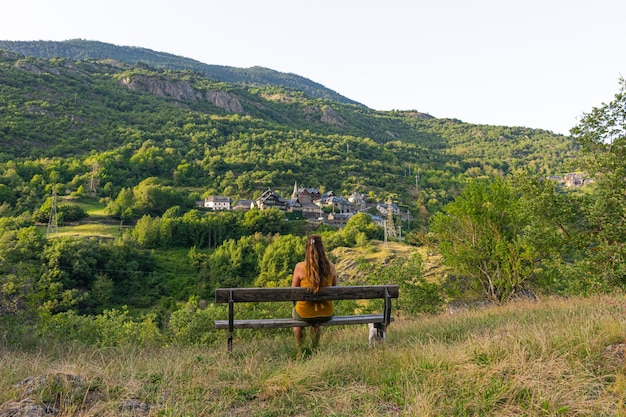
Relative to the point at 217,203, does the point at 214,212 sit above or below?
below

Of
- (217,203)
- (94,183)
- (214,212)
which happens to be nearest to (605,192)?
(214,212)

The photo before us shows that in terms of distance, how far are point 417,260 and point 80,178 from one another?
2752 inches

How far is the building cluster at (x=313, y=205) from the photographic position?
6950cm

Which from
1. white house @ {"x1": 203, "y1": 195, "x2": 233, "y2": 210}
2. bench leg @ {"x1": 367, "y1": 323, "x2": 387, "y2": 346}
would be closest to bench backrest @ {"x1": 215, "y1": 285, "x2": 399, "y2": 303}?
bench leg @ {"x1": 367, "y1": 323, "x2": 387, "y2": 346}

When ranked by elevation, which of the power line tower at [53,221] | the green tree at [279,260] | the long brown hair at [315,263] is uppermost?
the long brown hair at [315,263]

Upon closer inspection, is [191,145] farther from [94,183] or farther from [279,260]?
[279,260]

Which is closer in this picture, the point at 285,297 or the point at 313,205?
the point at 285,297

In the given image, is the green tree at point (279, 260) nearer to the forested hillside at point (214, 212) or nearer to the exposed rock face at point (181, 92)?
the forested hillside at point (214, 212)

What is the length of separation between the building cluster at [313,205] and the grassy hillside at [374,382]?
6041 centimetres

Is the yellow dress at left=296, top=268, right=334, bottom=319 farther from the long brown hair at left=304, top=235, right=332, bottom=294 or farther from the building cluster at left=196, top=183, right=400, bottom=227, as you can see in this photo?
the building cluster at left=196, top=183, right=400, bottom=227

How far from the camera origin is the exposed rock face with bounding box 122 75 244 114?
485ft

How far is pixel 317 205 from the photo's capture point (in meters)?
75.9

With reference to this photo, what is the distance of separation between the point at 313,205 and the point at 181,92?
348ft

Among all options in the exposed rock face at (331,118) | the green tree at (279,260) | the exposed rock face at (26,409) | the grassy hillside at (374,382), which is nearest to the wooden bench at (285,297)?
the grassy hillside at (374,382)
